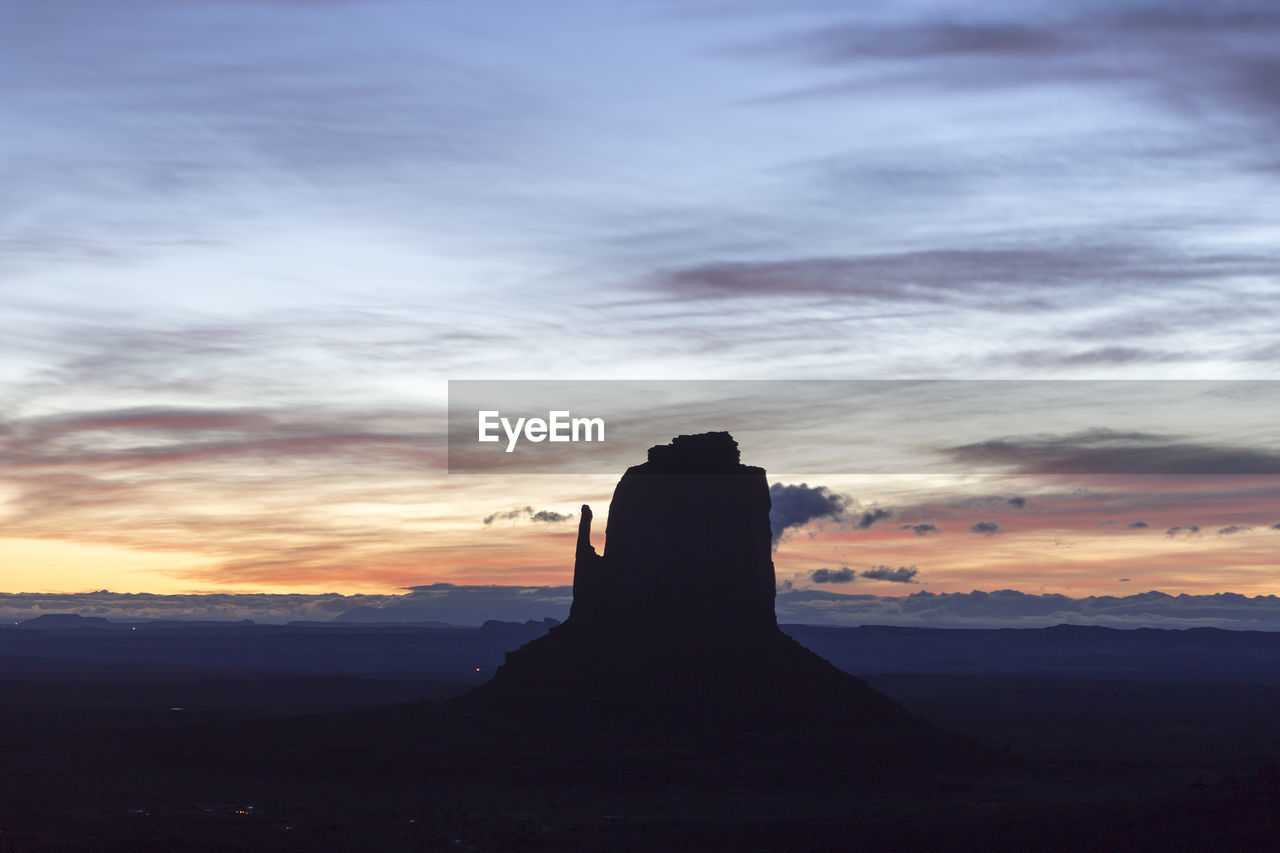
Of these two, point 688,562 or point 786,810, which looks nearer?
point 786,810

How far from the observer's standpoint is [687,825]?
74.9 m

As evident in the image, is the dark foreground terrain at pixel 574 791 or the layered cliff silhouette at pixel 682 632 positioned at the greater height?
the layered cliff silhouette at pixel 682 632

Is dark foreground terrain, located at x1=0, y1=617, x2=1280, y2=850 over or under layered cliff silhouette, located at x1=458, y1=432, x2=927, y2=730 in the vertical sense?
under

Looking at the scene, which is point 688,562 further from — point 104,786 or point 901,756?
point 104,786

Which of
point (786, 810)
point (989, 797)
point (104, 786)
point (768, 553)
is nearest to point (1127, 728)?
point (768, 553)

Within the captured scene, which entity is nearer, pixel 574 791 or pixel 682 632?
pixel 574 791

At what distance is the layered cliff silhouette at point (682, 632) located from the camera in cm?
10900

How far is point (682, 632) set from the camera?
11544cm

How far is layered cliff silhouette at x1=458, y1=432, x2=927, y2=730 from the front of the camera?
109 m

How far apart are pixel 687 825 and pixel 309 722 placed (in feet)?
179

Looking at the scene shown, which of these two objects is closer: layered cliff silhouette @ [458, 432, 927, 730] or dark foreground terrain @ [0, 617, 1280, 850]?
dark foreground terrain @ [0, 617, 1280, 850]

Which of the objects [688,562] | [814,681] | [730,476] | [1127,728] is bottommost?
[1127,728]

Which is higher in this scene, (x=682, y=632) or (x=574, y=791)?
(x=682, y=632)

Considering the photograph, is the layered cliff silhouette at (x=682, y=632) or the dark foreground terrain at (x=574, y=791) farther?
the layered cliff silhouette at (x=682, y=632)
